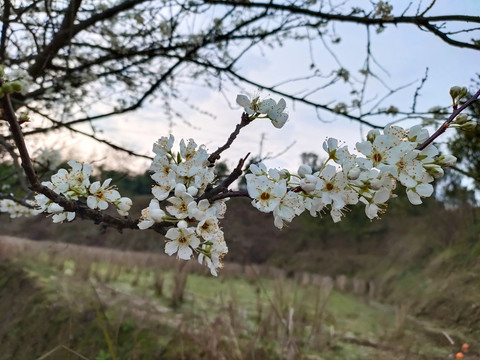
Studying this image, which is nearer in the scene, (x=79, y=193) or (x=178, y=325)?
(x=79, y=193)

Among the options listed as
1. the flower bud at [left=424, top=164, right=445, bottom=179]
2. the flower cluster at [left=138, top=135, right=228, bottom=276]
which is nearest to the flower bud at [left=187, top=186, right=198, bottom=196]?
the flower cluster at [left=138, top=135, right=228, bottom=276]

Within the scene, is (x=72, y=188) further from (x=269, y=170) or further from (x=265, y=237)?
(x=265, y=237)

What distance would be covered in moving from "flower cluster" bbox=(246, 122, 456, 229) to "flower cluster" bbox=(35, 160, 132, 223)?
285mm

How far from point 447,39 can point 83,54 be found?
2201 mm

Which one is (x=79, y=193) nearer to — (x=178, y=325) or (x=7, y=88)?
(x=7, y=88)

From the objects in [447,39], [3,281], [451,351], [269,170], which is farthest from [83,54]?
[451,351]

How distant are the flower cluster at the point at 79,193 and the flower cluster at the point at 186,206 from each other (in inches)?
3.7

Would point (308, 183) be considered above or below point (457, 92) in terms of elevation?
below

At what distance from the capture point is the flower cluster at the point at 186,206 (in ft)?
2.12

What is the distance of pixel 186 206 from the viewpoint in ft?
2.17

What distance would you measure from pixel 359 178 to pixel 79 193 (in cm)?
50

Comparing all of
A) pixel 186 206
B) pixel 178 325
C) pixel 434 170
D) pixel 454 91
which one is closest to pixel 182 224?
pixel 186 206

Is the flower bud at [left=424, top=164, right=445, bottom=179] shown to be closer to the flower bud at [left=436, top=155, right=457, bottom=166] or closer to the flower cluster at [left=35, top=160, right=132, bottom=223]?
the flower bud at [left=436, top=155, right=457, bottom=166]

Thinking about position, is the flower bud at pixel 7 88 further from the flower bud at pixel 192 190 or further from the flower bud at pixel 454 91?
the flower bud at pixel 454 91
